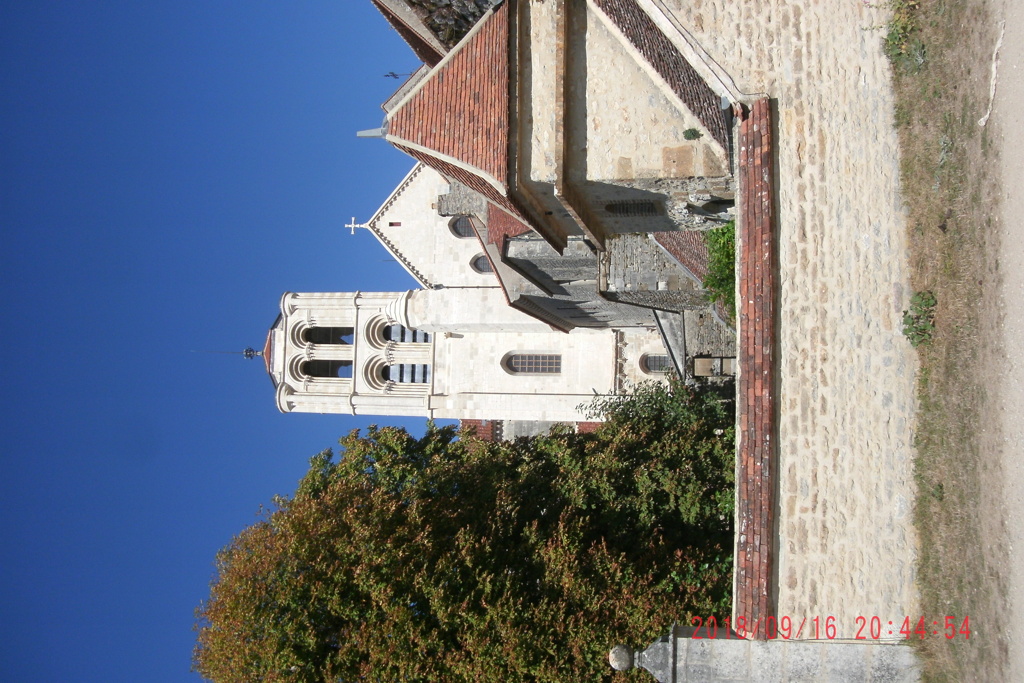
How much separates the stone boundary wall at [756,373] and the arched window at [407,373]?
17.1 meters

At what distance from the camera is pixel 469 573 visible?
1378 cm

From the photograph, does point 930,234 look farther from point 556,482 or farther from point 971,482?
point 556,482

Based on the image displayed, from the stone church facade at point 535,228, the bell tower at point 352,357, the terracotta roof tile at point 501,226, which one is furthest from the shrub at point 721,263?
the bell tower at point 352,357

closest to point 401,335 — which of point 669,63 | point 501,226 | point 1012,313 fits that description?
point 501,226

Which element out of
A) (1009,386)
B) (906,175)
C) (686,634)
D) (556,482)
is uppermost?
(906,175)

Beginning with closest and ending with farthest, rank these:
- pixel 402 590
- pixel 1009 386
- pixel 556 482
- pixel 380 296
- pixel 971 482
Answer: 1. pixel 1009 386
2. pixel 971 482
3. pixel 402 590
4. pixel 556 482
5. pixel 380 296

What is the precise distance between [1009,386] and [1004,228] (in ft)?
5.74

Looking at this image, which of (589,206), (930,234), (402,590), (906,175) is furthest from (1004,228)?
(402,590)

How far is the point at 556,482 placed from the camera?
54.0ft

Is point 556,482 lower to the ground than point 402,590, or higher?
higher

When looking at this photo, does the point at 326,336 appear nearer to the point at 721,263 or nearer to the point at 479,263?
the point at 479,263

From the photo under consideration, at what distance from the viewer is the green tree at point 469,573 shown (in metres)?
12.9

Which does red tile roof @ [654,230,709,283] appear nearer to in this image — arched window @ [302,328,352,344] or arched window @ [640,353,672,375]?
arched window @ [640,353,672,375]
